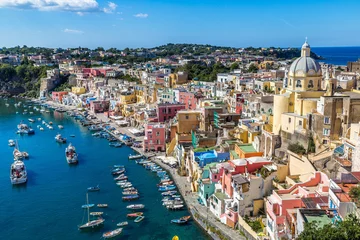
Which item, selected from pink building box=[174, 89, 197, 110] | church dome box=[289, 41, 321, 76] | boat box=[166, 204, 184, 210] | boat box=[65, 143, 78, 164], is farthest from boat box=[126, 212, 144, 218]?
pink building box=[174, 89, 197, 110]

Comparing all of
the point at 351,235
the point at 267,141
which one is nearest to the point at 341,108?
the point at 267,141

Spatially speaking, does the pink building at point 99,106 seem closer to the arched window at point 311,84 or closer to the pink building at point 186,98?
the pink building at point 186,98

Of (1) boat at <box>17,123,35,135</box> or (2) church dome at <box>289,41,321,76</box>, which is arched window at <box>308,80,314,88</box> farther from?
(1) boat at <box>17,123,35,135</box>

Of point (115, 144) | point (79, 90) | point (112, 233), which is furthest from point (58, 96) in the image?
point (112, 233)

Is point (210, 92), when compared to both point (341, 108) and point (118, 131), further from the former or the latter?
point (341, 108)

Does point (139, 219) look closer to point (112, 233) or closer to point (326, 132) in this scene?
point (112, 233)

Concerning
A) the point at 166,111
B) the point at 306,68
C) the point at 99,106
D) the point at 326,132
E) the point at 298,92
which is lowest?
the point at 99,106
